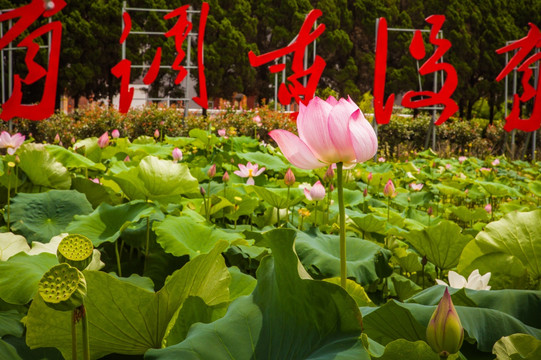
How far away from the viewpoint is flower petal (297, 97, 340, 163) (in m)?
0.53

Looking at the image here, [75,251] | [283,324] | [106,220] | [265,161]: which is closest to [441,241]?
[106,220]

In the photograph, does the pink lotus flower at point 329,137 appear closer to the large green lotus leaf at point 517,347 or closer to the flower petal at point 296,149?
the flower petal at point 296,149

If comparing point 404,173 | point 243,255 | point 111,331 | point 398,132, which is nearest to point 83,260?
point 111,331

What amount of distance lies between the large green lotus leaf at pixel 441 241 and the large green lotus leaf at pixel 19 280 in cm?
74

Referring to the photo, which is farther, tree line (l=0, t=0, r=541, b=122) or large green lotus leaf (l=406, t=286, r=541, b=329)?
tree line (l=0, t=0, r=541, b=122)

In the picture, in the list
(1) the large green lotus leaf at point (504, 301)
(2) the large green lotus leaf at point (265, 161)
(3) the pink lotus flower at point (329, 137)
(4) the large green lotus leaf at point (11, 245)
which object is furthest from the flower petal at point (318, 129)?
(2) the large green lotus leaf at point (265, 161)

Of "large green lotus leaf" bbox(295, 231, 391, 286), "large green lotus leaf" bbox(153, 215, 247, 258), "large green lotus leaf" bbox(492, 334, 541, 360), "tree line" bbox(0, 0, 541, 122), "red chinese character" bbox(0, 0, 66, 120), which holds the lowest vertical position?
"large green lotus leaf" bbox(295, 231, 391, 286)

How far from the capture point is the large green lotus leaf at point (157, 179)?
1149mm

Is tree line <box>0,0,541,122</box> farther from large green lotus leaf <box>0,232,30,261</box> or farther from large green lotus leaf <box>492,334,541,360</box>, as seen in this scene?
large green lotus leaf <box>492,334,541,360</box>

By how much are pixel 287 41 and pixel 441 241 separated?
500 inches

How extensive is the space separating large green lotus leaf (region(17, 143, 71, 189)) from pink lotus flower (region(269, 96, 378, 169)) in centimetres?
93

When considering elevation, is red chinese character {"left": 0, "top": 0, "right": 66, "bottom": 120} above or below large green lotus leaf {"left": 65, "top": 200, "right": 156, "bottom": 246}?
above

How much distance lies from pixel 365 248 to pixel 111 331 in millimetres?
688

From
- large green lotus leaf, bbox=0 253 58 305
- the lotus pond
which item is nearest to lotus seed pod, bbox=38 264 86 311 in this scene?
the lotus pond
